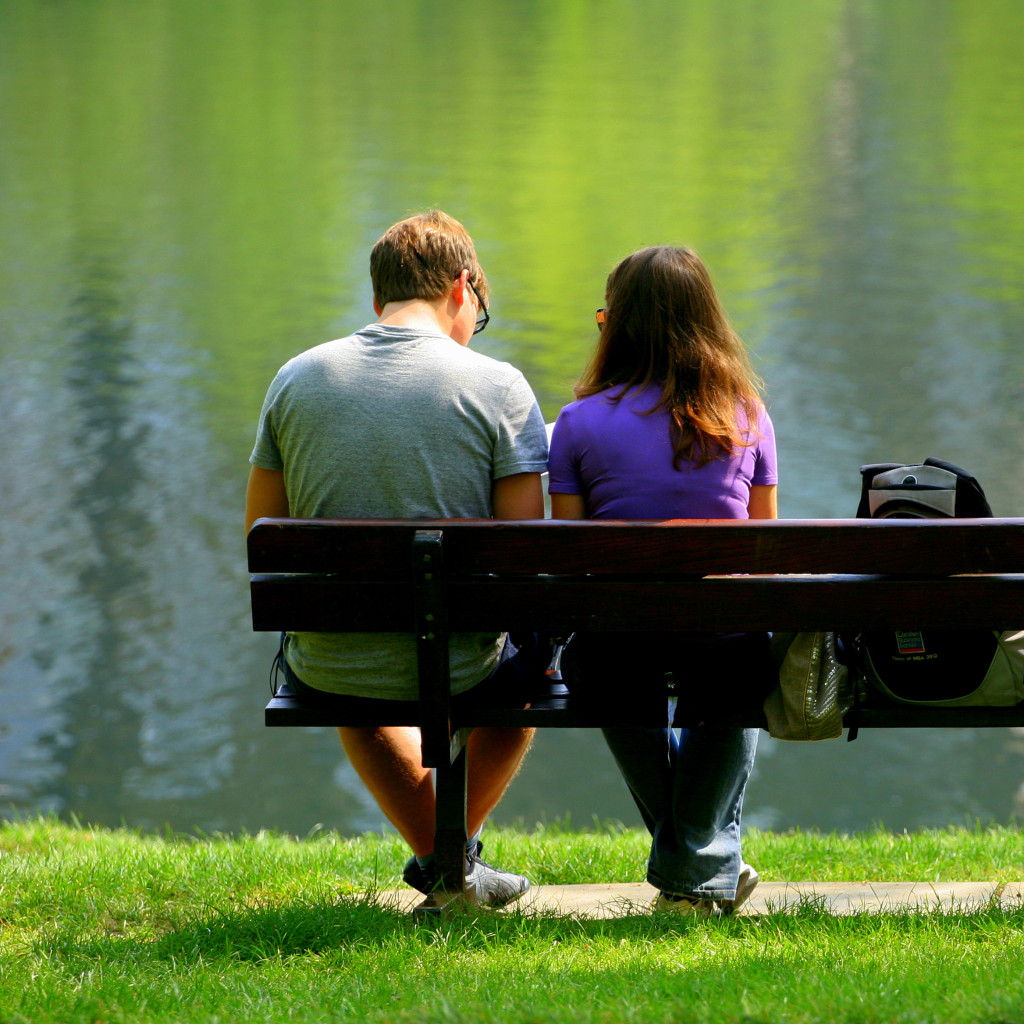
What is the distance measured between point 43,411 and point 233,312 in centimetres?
496

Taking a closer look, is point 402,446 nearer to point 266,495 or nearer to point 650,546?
point 266,495

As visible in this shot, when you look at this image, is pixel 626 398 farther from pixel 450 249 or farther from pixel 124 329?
pixel 124 329

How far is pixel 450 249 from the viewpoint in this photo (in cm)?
330

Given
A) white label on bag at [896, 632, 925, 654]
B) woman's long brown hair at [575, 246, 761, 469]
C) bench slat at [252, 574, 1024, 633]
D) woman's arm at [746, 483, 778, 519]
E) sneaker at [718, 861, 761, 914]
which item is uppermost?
woman's long brown hair at [575, 246, 761, 469]

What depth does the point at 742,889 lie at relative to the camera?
11.0 feet

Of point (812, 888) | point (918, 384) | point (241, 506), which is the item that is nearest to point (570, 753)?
point (241, 506)

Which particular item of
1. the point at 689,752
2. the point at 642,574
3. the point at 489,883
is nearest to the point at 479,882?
the point at 489,883

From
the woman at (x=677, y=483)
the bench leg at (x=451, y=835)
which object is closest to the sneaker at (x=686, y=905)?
the woman at (x=677, y=483)

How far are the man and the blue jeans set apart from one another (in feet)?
1.02

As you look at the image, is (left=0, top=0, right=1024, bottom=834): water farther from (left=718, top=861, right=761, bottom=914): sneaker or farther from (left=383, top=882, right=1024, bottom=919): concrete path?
(left=718, top=861, right=761, bottom=914): sneaker

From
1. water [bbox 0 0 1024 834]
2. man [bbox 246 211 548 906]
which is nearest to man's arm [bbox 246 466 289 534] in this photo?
man [bbox 246 211 548 906]

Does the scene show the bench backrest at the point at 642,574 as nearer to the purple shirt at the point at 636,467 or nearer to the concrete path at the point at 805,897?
the purple shirt at the point at 636,467

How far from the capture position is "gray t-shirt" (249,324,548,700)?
3.12 meters

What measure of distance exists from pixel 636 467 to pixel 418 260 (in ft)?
2.37
